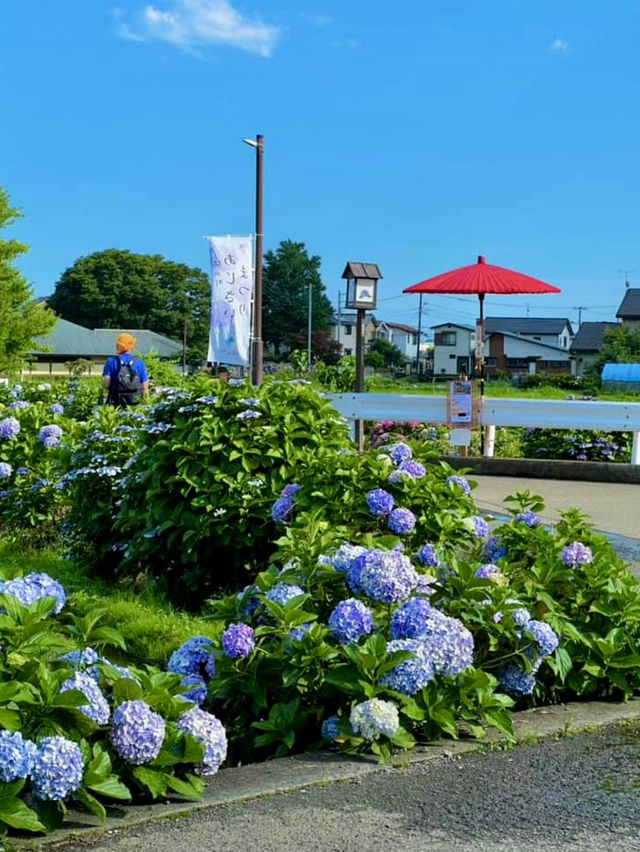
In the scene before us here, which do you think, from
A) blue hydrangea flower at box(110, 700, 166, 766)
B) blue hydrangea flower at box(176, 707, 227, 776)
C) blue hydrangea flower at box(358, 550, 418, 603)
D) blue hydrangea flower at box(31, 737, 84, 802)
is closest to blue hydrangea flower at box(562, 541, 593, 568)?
blue hydrangea flower at box(358, 550, 418, 603)

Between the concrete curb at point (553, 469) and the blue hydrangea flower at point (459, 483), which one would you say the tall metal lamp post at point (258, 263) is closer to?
the concrete curb at point (553, 469)

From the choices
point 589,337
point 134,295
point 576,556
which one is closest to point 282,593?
point 576,556

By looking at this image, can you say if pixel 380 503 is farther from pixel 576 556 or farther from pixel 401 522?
pixel 576 556

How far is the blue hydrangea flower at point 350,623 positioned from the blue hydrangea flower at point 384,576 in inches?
5.5

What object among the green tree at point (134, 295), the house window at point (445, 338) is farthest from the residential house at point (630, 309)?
the green tree at point (134, 295)

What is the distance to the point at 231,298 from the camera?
21.0m

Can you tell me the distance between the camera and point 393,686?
3.47 m

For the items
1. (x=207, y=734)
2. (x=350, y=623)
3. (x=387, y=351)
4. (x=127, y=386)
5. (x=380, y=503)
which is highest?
(x=387, y=351)

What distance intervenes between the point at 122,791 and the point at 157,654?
87.3 inches

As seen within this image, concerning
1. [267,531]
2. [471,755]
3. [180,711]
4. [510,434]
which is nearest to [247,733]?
[180,711]

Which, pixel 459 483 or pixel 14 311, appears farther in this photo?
pixel 14 311

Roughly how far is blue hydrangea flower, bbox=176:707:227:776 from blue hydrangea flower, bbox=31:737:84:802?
410 millimetres

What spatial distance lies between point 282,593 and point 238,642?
0.91 ft

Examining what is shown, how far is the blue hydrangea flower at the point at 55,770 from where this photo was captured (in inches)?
111
